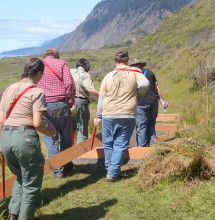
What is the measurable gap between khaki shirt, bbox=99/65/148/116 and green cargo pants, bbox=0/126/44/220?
1661 millimetres

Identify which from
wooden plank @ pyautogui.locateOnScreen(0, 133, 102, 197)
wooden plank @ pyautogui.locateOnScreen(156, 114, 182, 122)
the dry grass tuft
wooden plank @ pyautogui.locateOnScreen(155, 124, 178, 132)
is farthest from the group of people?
wooden plank @ pyautogui.locateOnScreen(156, 114, 182, 122)

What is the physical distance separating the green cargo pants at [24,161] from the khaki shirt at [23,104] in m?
0.08

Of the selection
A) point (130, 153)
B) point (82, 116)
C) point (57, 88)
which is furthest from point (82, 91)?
point (130, 153)

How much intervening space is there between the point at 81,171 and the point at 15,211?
2.16 metres

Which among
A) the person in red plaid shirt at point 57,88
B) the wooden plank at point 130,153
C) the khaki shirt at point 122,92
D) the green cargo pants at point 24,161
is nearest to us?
the green cargo pants at point 24,161

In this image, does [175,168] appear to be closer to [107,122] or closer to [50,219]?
[107,122]

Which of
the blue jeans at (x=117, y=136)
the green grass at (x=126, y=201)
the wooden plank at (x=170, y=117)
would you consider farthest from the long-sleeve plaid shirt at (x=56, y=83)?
the wooden plank at (x=170, y=117)

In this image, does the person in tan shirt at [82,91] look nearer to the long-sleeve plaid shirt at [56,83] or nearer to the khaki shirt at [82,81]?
the khaki shirt at [82,81]

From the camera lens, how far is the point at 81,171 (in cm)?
604

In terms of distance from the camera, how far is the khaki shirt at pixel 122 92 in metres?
5.20

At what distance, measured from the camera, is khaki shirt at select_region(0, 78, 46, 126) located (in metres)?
3.69

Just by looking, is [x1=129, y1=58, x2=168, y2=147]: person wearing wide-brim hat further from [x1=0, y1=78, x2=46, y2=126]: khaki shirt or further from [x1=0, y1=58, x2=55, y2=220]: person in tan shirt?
[x1=0, y1=78, x2=46, y2=126]: khaki shirt

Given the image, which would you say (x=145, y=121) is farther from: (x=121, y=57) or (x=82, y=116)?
(x=121, y=57)

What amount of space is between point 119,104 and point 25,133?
1815 mm
